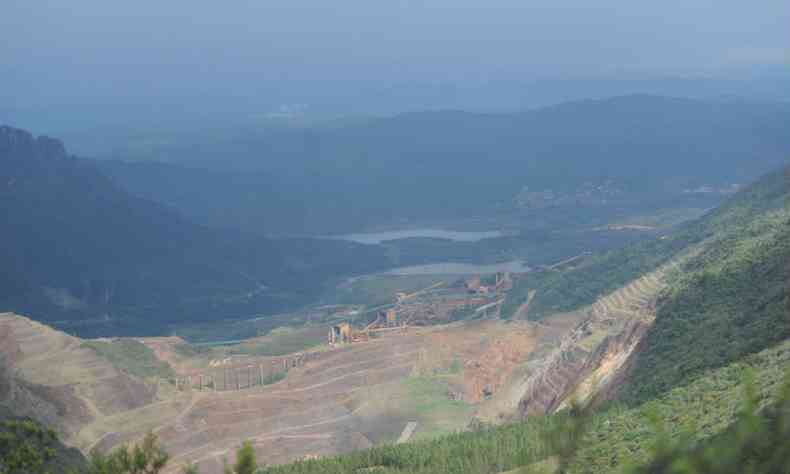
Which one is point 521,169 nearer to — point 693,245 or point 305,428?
point 693,245

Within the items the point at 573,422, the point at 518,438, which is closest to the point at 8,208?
the point at 518,438

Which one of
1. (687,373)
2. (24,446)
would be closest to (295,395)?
(24,446)

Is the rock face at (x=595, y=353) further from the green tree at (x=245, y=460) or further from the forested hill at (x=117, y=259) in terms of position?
the forested hill at (x=117, y=259)

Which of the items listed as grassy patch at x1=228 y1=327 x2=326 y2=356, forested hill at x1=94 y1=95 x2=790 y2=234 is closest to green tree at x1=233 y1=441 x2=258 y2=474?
grassy patch at x1=228 y1=327 x2=326 y2=356

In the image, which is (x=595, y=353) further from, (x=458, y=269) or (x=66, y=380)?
(x=458, y=269)

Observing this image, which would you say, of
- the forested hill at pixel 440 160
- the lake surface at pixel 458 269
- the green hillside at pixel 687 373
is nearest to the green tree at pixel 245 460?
the green hillside at pixel 687 373

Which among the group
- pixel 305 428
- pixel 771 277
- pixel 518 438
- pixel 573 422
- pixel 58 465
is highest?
pixel 573 422

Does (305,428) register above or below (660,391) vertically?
below
